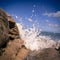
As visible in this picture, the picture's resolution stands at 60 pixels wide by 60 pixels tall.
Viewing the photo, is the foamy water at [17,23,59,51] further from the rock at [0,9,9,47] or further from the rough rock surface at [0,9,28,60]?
the rock at [0,9,9,47]

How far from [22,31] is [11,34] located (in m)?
Result: 2.53

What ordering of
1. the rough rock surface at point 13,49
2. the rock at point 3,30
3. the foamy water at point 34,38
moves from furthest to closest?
the foamy water at point 34,38 < the rock at point 3,30 < the rough rock surface at point 13,49

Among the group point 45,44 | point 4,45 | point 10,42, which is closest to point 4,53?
point 4,45

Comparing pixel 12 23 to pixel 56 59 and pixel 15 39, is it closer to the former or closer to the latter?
pixel 15 39

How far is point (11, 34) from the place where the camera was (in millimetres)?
9445

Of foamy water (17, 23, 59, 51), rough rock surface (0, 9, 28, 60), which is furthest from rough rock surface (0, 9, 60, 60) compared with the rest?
foamy water (17, 23, 59, 51)

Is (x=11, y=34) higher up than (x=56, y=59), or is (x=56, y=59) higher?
(x=11, y=34)

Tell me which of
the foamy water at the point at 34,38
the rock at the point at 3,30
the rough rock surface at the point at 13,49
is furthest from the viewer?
the foamy water at the point at 34,38

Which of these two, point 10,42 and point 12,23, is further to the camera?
point 12,23

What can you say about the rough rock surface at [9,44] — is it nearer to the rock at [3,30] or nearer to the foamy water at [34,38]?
the rock at [3,30]

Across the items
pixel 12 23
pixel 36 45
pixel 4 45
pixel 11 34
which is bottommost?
pixel 36 45

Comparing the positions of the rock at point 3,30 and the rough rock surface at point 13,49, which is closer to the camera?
the rough rock surface at point 13,49

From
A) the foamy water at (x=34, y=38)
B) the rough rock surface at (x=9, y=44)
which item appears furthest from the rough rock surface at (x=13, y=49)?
the foamy water at (x=34, y=38)

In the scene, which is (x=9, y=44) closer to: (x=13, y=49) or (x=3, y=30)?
(x=13, y=49)
